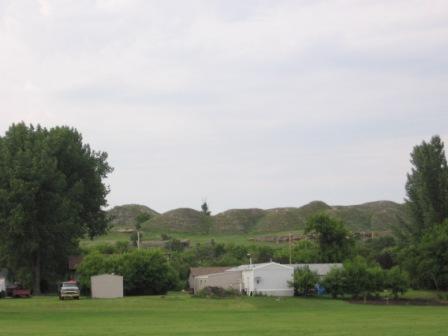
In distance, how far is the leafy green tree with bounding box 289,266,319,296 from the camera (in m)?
67.4

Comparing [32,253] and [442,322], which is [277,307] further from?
[32,253]

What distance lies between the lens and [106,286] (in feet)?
227

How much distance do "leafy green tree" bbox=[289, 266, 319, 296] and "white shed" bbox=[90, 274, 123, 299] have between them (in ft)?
49.1

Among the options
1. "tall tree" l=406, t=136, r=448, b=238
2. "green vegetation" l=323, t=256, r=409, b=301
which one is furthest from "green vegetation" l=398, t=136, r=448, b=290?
"green vegetation" l=323, t=256, r=409, b=301

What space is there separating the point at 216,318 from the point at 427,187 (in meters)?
46.5

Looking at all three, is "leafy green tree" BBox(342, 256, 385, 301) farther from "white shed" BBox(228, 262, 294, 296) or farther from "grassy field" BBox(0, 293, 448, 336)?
"white shed" BBox(228, 262, 294, 296)

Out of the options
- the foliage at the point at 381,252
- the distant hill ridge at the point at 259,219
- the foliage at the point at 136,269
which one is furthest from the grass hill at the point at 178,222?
the foliage at the point at 136,269

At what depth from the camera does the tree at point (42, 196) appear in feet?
240

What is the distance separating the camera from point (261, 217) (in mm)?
193250

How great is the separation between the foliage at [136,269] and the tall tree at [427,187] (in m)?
28.4

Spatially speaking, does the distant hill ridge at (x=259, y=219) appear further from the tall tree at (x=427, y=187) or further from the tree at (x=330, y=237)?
the tree at (x=330, y=237)

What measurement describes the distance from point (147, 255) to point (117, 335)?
4255cm

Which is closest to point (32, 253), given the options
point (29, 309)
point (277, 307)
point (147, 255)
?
point (147, 255)

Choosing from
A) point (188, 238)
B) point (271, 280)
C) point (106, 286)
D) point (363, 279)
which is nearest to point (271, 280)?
point (271, 280)
